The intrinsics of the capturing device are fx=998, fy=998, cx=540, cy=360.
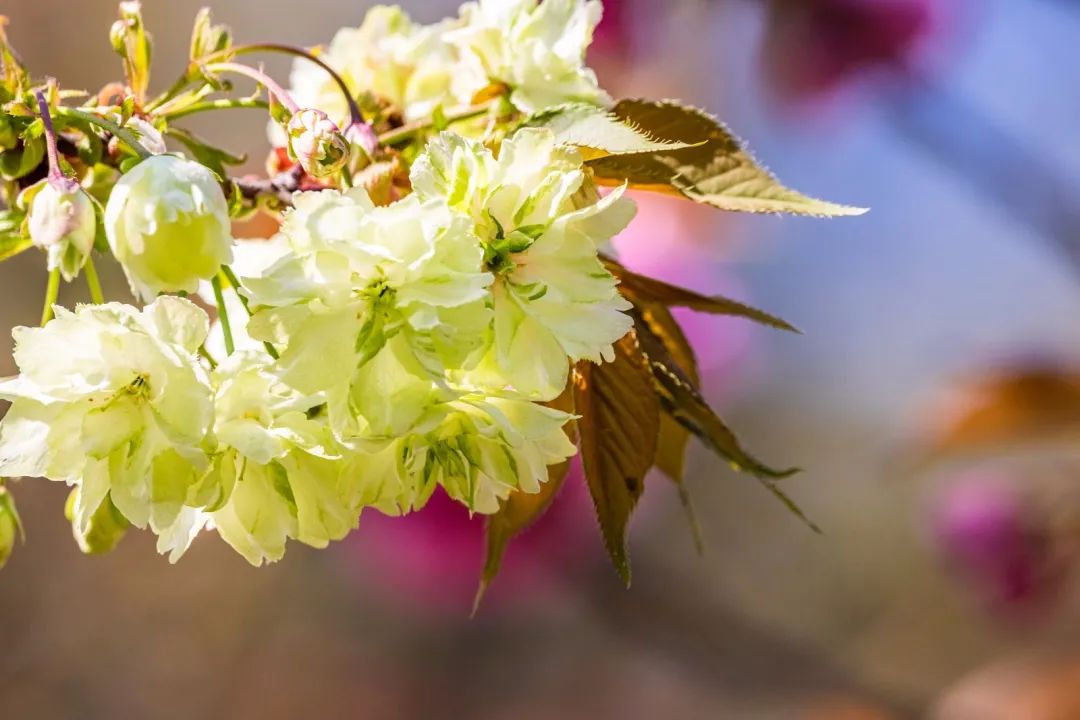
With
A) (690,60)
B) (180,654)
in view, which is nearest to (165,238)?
(690,60)

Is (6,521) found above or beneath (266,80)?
beneath

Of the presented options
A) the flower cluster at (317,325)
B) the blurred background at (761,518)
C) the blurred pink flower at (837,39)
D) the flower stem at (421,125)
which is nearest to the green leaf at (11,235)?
the flower cluster at (317,325)

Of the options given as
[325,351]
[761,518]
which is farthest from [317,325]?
[761,518]

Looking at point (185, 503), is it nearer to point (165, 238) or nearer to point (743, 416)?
point (165, 238)

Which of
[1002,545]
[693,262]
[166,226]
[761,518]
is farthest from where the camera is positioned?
[761,518]

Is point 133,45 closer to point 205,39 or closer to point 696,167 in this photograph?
point 205,39

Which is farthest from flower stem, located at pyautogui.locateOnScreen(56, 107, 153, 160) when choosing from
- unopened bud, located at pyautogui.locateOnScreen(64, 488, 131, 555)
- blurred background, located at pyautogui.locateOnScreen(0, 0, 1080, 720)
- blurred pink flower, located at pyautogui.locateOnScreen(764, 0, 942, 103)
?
blurred pink flower, located at pyautogui.locateOnScreen(764, 0, 942, 103)
